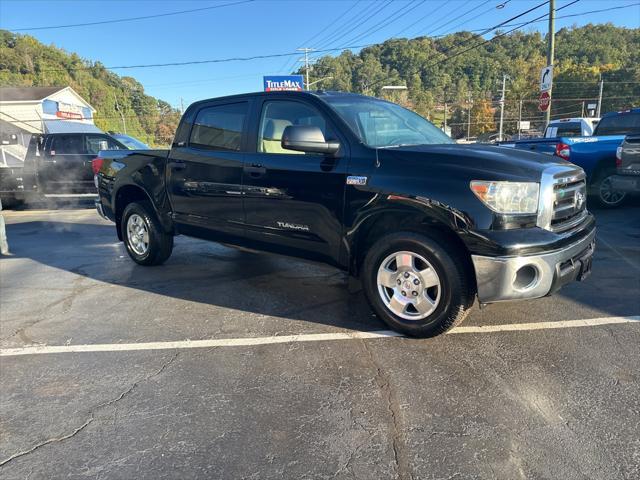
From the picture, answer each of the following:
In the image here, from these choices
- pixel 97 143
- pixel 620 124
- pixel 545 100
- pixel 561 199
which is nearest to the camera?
pixel 561 199

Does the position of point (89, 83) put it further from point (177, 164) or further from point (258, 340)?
point (258, 340)

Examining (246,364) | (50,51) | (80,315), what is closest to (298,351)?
(246,364)

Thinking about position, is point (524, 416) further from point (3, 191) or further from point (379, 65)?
point (379, 65)

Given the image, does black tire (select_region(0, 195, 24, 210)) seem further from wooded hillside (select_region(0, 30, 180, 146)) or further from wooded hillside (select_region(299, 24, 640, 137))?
wooded hillside (select_region(0, 30, 180, 146))

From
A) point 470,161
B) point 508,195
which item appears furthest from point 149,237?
point 508,195

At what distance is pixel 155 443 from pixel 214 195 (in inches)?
109

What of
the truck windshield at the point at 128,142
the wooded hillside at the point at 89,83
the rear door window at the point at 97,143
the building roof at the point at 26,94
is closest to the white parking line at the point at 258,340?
the truck windshield at the point at 128,142

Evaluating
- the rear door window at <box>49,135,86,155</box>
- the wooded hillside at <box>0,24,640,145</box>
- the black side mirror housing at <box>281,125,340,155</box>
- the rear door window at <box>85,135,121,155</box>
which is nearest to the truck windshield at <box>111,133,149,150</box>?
the rear door window at <box>85,135,121,155</box>

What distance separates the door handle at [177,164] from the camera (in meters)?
5.05

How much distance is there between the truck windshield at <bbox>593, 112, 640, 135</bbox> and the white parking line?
7.38 m

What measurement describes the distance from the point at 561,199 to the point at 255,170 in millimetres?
2575

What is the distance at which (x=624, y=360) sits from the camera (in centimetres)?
318

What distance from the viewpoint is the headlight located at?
10.3ft

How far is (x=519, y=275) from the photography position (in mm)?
3125
